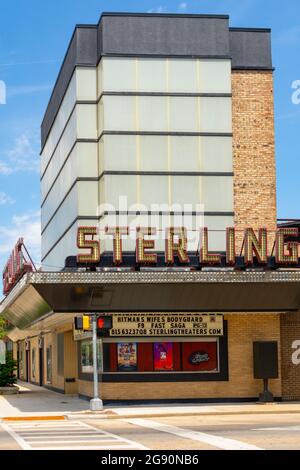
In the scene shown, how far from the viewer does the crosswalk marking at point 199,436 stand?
2078 centimetres

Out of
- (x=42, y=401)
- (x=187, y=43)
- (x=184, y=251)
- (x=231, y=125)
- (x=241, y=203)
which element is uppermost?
(x=187, y=43)

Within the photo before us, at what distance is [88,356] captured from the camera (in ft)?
134

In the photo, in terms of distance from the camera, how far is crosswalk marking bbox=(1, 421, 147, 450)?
21.4 meters

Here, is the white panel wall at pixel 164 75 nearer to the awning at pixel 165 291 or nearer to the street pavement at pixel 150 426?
the awning at pixel 165 291

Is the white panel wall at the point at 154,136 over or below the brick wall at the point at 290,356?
over

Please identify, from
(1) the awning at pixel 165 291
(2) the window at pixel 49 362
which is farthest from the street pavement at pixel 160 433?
(2) the window at pixel 49 362

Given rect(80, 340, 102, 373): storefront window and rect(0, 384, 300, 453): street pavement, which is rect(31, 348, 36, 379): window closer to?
rect(80, 340, 102, 373): storefront window

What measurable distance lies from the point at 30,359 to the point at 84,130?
32.2 metres

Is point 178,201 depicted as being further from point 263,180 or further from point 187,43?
point 187,43

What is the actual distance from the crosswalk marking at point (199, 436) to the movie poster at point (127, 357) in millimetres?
7328

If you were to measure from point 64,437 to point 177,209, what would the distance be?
1980 centimetres

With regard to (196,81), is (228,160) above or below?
below

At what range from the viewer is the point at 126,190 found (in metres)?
42.0
